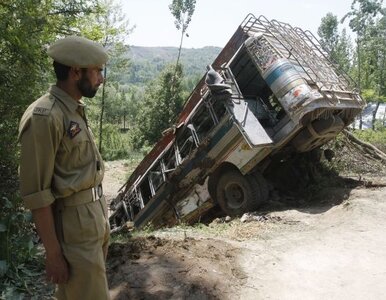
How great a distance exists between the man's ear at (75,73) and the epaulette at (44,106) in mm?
176

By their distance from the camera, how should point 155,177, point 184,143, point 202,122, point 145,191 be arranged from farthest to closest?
1. point 145,191
2. point 155,177
3. point 184,143
4. point 202,122

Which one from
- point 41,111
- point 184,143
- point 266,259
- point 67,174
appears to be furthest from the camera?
point 184,143

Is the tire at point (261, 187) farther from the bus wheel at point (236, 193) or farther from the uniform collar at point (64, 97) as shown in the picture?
the uniform collar at point (64, 97)

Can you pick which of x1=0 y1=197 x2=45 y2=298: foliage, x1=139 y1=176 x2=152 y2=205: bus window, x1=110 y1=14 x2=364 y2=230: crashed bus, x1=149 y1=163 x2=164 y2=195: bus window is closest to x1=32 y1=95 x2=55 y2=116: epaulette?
x1=0 y1=197 x2=45 y2=298: foliage

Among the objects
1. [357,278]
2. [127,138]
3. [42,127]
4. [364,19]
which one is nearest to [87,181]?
[42,127]

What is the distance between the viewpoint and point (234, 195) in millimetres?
7762

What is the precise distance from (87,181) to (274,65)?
17.3 feet

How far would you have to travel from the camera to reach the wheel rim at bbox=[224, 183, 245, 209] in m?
7.66

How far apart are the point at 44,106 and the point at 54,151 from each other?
240mm

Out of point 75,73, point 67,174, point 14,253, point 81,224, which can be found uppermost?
point 75,73

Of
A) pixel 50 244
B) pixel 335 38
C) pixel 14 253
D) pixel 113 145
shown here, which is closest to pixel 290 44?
pixel 14 253

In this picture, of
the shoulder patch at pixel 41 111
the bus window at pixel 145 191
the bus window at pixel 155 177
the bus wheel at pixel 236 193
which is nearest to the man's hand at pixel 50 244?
the shoulder patch at pixel 41 111

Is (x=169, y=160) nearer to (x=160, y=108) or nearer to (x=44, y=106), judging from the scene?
(x=44, y=106)

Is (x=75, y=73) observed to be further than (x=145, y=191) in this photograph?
Result: No
